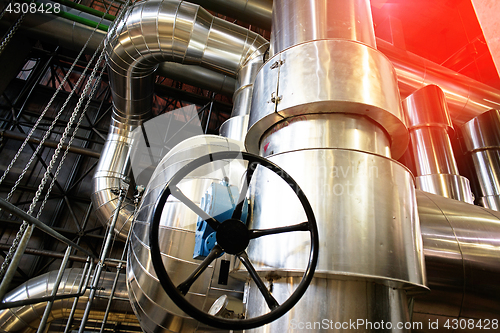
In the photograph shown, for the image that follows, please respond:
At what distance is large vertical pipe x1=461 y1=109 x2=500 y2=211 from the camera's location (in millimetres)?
2348

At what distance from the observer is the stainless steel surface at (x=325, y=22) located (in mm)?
988

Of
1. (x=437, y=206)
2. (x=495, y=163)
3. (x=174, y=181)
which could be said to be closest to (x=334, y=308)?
(x=174, y=181)

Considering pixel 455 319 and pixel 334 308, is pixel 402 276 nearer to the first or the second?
pixel 334 308

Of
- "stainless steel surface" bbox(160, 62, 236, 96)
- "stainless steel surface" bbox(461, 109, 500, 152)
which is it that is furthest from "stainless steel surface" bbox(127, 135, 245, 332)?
"stainless steel surface" bbox(160, 62, 236, 96)

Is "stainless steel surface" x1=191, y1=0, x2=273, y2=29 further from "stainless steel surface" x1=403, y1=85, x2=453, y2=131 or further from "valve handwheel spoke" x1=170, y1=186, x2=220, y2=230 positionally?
"valve handwheel spoke" x1=170, y1=186, x2=220, y2=230

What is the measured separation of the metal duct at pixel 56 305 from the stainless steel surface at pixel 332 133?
8.84 ft

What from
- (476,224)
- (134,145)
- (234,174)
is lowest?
(476,224)

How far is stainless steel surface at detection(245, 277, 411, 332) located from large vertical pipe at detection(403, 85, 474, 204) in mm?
1600

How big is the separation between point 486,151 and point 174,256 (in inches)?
114

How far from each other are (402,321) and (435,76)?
8.46ft

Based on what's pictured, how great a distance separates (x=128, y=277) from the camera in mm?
1375

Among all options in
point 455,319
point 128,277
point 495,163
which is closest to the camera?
point 455,319

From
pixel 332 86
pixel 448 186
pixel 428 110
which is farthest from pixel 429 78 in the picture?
pixel 332 86

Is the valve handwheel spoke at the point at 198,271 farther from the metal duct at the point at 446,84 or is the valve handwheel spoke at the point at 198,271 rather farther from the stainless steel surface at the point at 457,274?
the metal duct at the point at 446,84
